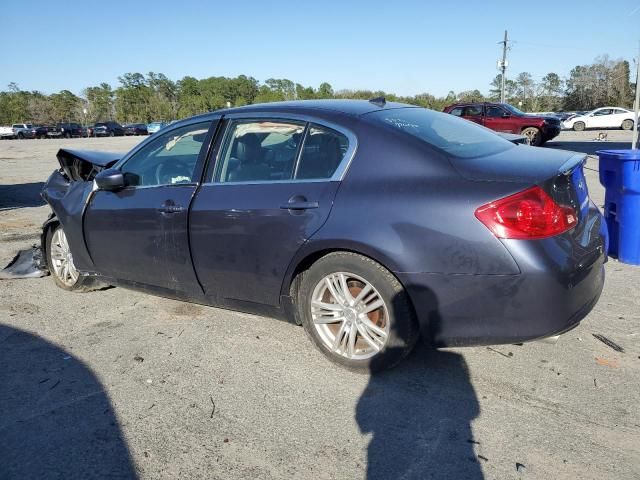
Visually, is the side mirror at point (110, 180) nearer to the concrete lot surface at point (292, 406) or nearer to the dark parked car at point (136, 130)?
the concrete lot surface at point (292, 406)

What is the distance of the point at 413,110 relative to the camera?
12.1 feet

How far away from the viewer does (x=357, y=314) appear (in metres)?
3.03

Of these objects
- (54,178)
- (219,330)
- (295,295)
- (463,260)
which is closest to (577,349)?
(463,260)

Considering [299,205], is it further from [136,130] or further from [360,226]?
[136,130]

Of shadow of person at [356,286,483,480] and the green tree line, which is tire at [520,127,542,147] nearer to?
shadow of person at [356,286,483,480]

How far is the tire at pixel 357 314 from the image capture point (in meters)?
2.84

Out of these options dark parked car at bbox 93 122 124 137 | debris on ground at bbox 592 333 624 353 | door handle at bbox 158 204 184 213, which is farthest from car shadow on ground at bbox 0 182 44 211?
dark parked car at bbox 93 122 124 137

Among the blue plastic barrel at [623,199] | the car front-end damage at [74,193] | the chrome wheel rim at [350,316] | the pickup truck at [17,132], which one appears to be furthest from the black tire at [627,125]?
the pickup truck at [17,132]

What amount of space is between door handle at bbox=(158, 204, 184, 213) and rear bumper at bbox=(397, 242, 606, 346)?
1.68 m

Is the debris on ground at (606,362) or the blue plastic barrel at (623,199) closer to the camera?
the debris on ground at (606,362)

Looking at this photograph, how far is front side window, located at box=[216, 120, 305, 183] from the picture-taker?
3.29m

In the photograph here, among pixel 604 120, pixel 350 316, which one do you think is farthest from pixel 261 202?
pixel 604 120

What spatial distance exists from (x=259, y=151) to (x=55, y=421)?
79.9 inches

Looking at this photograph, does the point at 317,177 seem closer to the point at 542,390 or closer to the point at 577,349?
the point at 542,390
